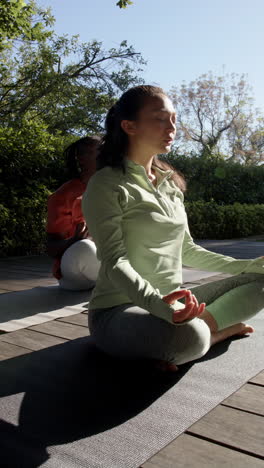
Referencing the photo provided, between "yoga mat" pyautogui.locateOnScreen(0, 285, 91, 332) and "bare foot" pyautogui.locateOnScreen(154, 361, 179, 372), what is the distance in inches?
33.5

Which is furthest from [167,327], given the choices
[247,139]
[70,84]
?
[247,139]

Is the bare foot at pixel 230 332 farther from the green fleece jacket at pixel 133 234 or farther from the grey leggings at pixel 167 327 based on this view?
the green fleece jacket at pixel 133 234

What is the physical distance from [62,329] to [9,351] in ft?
1.11

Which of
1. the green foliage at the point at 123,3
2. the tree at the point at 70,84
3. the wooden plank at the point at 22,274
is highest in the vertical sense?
the tree at the point at 70,84

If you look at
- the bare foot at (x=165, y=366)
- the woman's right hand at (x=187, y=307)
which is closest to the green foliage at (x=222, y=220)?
the bare foot at (x=165, y=366)

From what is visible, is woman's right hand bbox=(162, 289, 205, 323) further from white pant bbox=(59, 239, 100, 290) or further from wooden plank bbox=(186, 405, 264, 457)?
white pant bbox=(59, 239, 100, 290)

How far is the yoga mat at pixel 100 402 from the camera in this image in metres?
1.07

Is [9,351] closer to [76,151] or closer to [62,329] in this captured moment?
[62,329]

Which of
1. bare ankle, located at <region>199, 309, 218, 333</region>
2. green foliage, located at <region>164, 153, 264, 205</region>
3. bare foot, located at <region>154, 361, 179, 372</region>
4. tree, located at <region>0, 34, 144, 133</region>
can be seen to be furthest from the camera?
tree, located at <region>0, 34, 144, 133</region>

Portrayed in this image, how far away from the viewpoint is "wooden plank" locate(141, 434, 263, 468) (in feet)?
3.27

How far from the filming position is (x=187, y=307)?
48.3 inches

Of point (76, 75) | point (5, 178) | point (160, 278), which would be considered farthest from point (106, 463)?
point (76, 75)

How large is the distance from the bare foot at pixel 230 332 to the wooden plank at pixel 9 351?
2.43 feet

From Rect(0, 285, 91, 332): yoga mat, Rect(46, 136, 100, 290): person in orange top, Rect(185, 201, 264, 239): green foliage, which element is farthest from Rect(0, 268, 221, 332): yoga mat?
Rect(185, 201, 264, 239): green foliage
